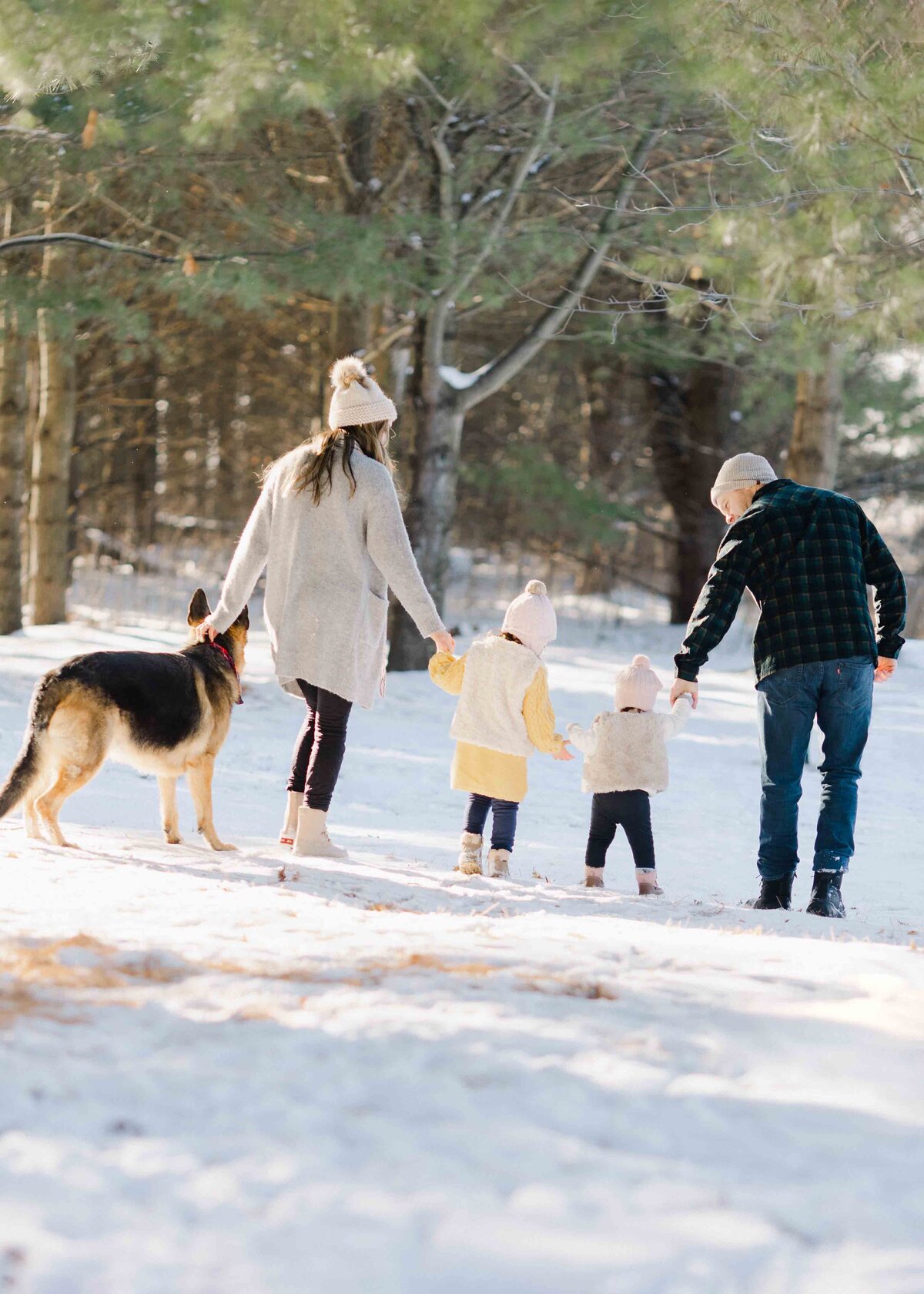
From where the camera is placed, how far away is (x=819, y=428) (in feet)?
37.9

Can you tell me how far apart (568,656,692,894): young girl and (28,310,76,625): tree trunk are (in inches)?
396

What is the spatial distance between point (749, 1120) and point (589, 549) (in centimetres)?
2080

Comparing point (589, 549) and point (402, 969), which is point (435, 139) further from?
point (589, 549)

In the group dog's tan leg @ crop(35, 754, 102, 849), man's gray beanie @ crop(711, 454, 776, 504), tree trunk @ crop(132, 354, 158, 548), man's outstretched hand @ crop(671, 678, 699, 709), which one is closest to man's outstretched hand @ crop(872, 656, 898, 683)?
man's outstretched hand @ crop(671, 678, 699, 709)

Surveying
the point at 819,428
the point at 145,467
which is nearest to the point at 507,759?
the point at 819,428

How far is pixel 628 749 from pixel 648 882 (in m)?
0.60

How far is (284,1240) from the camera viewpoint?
2066 millimetres

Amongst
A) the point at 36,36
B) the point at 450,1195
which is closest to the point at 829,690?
the point at 450,1195

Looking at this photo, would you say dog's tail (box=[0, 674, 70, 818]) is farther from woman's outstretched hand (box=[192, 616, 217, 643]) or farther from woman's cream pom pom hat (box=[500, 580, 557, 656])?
woman's cream pom pom hat (box=[500, 580, 557, 656])

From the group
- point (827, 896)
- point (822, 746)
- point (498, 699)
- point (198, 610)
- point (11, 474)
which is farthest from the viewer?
point (11, 474)

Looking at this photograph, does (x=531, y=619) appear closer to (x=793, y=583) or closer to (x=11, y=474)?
(x=793, y=583)

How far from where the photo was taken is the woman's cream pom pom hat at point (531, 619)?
18.4 ft

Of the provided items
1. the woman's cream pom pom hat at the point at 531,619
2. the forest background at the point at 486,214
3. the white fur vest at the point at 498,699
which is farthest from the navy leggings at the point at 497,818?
the forest background at the point at 486,214

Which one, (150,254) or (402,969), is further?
(150,254)
